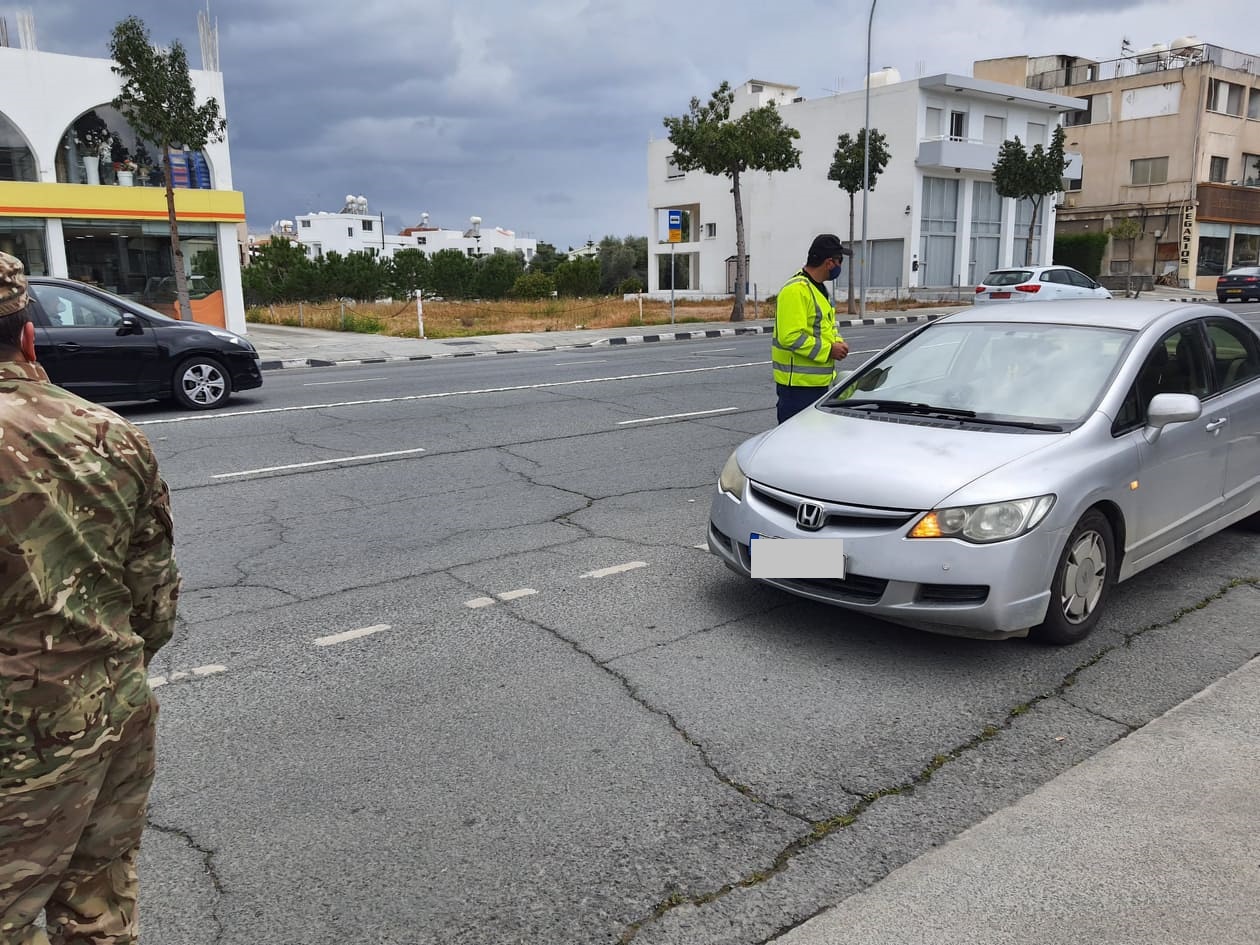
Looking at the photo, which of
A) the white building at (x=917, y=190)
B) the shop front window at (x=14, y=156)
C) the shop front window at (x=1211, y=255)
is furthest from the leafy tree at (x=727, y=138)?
the shop front window at (x=1211, y=255)

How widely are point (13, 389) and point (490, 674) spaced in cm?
282

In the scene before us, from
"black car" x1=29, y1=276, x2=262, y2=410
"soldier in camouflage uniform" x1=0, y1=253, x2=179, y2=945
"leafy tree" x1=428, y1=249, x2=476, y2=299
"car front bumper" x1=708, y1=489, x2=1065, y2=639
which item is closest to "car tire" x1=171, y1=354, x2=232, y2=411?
"black car" x1=29, y1=276, x2=262, y2=410

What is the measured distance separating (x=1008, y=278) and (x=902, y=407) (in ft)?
74.5

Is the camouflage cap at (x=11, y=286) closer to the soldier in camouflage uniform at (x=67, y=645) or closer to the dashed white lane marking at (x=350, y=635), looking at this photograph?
the soldier in camouflage uniform at (x=67, y=645)

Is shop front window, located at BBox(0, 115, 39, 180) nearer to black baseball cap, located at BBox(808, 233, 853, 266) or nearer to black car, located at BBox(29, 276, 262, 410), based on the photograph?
black car, located at BBox(29, 276, 262, 410)

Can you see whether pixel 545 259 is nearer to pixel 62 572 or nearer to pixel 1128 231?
pixel 1128 231

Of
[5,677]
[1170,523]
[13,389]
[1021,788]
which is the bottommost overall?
[1021,788]

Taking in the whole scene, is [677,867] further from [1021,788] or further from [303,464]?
[303,464]

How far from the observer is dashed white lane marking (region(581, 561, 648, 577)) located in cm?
575

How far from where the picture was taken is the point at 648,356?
64.3 ft

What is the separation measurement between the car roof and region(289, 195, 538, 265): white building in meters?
109

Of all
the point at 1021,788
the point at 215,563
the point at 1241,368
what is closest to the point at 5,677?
the point at 1021,788

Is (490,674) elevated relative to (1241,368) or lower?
lower

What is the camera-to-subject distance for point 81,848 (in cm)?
193
